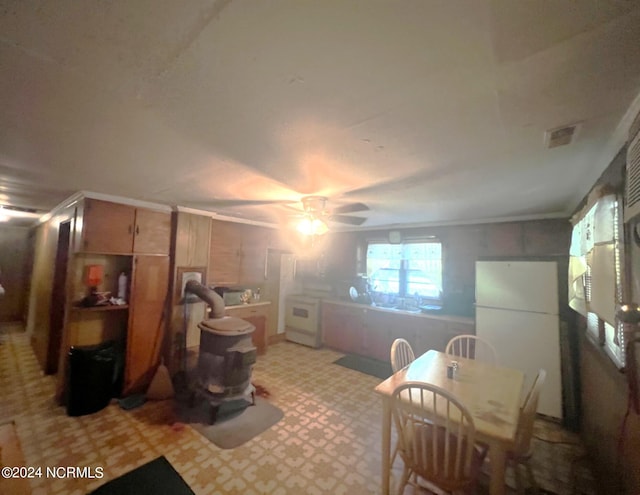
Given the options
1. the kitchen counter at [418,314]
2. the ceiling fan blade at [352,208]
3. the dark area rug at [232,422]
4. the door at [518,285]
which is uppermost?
the ceiling fan blade at [352,208]

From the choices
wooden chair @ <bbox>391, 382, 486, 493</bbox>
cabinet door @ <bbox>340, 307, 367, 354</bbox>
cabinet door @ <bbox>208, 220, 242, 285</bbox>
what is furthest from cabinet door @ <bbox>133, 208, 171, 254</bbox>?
wooden chair @ <bbox>391, 382, 486, 493</bbox>

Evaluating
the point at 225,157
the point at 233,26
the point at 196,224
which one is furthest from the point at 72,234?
the point at 233,26

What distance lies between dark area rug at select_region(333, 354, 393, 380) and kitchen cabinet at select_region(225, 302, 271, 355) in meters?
1.24

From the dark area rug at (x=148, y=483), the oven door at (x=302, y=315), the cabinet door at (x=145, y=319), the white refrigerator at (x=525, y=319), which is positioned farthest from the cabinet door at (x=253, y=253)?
the white refrigerator at (x=525, y=319)

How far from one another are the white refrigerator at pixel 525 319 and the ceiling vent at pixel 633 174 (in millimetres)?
2008

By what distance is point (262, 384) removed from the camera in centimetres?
334

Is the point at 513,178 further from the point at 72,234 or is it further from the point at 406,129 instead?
the point at 72,234

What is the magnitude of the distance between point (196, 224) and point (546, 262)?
4260 millimetres

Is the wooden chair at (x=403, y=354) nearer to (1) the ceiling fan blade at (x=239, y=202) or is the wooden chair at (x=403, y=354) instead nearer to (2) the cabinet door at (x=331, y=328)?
(1) the ceiling fan blade at (x=239, y=202)

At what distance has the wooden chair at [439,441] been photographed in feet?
4.69

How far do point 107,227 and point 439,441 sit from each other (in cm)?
367

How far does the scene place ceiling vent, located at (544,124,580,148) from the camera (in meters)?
1.26

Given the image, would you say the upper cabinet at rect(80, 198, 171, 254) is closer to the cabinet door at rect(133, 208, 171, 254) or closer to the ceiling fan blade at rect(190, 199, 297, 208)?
the cabinet door at rect(133, 208, 171, 254)

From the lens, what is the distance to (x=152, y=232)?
3.22 meters
